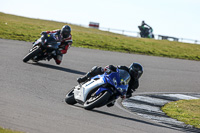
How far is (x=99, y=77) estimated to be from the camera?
8.88m

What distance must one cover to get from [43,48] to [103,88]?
292 inches

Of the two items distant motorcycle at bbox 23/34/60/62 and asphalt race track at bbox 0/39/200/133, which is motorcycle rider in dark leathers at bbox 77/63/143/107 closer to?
asphalt race track at bbox 0/39/200/133

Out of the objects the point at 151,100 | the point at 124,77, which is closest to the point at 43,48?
the point at 151,100

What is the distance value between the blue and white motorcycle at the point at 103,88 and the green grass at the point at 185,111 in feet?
7.63

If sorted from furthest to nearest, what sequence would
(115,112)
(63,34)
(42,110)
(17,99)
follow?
(63,34) < (115,112) < (17,99) < (42,110)

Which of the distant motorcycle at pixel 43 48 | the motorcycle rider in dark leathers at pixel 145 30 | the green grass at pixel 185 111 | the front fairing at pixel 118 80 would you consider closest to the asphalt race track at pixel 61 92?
the distant motorcycle at pixel 43 48

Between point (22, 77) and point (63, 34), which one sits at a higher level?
point (63, 34)

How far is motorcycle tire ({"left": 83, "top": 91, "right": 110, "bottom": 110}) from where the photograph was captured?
27.6 feet

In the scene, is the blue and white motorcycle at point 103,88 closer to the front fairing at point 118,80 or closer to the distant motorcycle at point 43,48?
the front fairing at point 118,80

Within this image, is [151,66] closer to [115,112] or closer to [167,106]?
[167,106]

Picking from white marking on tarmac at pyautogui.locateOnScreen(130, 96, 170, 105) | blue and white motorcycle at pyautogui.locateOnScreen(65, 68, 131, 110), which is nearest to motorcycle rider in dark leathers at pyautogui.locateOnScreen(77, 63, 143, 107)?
blue and white motorcycle at pyautogui.locateOnScreen(65, 68, 131, 110)

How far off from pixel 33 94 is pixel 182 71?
13.3m

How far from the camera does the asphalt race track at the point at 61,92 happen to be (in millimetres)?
6789

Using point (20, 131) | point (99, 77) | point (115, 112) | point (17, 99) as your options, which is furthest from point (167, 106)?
point (20, 131)
